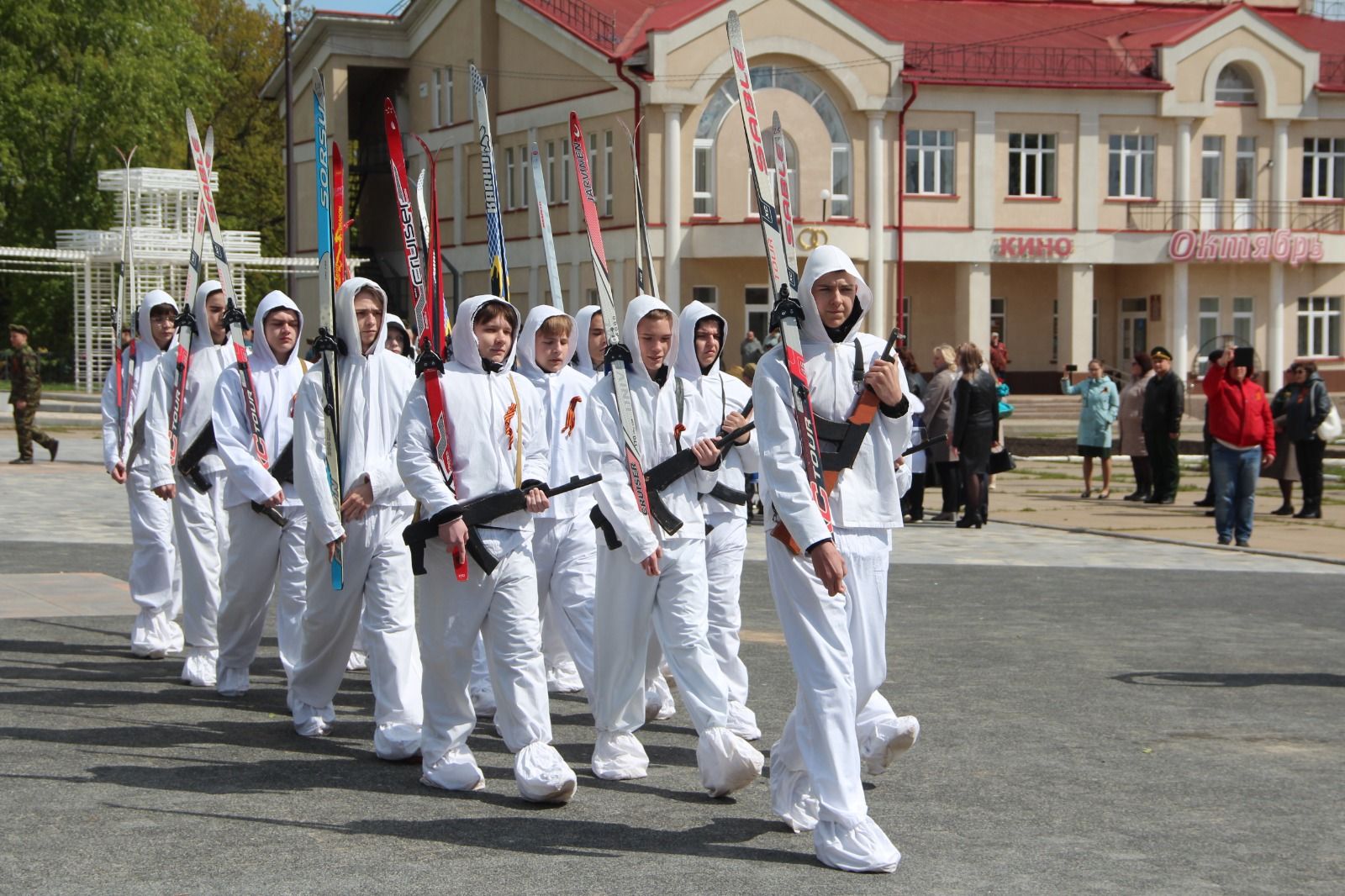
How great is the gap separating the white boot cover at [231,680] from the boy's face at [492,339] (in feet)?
9.06

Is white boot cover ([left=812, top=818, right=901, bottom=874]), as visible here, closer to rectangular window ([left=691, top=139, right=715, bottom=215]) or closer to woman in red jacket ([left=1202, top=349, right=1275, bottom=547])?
woman in red jacket ([left=1202, top=349, right=1275, bottom=547])

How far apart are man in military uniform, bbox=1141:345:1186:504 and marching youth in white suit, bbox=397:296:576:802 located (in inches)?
582

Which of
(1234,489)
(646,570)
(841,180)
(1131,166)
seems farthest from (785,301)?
(1131,166)

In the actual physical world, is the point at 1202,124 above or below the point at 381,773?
above

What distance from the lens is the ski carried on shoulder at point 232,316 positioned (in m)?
8.98

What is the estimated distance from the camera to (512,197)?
5053 cm

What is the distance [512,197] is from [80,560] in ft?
120

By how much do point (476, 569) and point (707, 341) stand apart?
1.92 m

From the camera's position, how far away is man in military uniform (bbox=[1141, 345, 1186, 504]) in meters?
21.0

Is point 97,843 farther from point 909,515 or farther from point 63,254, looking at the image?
point 63,254

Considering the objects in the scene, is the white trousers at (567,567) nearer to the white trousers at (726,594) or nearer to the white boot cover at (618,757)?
the white trousers at (726,594)

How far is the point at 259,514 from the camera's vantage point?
29.4 ft

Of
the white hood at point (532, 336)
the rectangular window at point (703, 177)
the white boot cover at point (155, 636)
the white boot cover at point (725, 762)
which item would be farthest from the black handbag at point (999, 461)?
the rectangular window at point (703, 177)

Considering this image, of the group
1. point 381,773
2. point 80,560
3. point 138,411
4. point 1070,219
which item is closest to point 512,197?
point 1070,219
